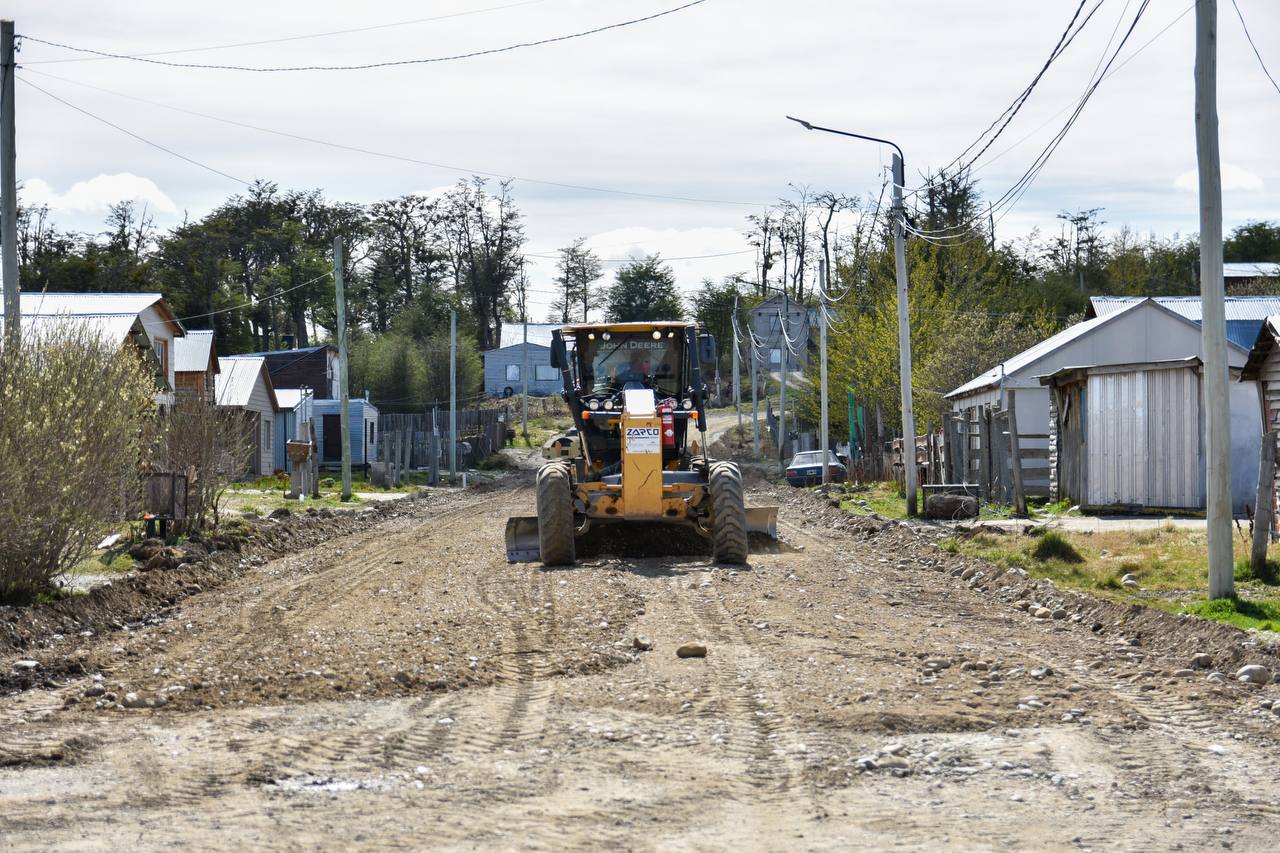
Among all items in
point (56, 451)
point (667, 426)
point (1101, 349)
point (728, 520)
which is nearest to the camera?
point (56, 451)

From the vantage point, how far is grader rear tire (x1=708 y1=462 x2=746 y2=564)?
51.6 ft

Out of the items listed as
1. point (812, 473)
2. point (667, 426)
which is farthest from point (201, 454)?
point (812, 473)

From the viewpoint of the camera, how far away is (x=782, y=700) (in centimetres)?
802

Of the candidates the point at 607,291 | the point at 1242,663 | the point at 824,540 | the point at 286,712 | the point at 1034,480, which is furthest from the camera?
the point at 607,291

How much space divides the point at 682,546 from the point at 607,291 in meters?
77.3

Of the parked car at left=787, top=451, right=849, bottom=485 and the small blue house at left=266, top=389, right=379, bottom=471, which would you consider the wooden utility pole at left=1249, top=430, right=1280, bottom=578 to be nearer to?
the parked car at left=787, top=451, right=849, bottom=485

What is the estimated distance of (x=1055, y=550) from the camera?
51.8ft

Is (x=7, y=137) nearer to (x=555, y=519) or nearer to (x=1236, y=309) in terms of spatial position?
(x=555, y=519)

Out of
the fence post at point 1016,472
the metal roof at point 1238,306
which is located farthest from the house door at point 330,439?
the fence post at point 1016,472

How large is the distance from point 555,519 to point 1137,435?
39.0ft

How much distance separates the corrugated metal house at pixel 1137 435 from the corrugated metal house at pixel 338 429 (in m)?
37.5

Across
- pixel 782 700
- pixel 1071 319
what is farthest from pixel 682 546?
pixel 1071 319

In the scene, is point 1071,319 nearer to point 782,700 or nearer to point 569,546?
point 569,546

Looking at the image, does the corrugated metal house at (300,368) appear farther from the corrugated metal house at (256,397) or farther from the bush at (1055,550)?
the bush at (1055,550)
